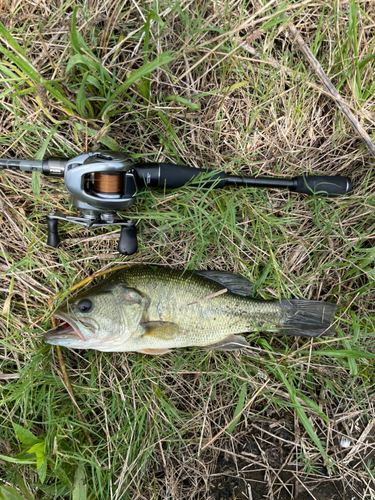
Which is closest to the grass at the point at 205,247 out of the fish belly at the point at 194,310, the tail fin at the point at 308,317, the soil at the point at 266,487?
the soil at the point at 266,487

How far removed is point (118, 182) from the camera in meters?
2.19

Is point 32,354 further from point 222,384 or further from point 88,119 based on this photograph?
point 88,119

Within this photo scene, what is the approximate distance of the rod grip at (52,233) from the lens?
2.44 m

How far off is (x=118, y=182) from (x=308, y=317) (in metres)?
1.95

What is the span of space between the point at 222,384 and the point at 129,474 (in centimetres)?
108

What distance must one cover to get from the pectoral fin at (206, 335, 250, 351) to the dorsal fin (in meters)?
0.39

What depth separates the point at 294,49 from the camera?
2.66 meters

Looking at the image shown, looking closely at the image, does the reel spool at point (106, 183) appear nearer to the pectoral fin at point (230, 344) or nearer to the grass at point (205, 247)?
the grass at point (205, 247)

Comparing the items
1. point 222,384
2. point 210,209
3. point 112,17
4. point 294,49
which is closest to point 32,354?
point 222,384

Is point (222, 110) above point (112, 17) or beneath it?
beneath

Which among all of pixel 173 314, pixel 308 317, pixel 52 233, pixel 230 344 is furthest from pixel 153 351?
pixel 308 317

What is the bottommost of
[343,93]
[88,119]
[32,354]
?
[32,354]

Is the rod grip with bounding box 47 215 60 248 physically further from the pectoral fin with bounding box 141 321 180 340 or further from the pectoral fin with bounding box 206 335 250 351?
the pectoral fin with bounding box 206 335 250 351

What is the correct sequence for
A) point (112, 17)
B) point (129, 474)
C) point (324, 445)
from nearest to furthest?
point (112, 17)
point (129, 474)
point (324, 445)
